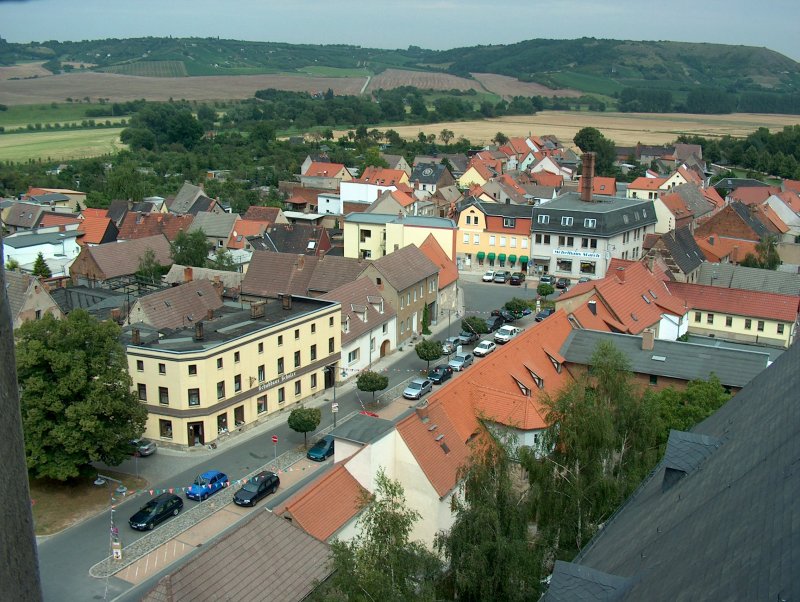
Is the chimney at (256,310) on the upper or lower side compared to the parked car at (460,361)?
upper

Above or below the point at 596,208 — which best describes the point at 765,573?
above

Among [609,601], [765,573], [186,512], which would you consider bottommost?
[186,512]

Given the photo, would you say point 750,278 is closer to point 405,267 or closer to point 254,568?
point 405,267

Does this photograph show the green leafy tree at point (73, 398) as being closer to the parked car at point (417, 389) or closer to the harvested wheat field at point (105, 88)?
the parked car at point (417, 389)

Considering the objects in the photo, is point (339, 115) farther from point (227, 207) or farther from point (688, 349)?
point (688, 349)

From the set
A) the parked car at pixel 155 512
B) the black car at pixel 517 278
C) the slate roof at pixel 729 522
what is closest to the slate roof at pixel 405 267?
the black car at pixel 517 278

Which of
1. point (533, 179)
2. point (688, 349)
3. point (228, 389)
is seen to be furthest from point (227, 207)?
point (688, 349)
